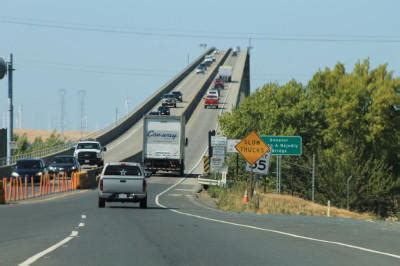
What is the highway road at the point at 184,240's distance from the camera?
13562 millimetres

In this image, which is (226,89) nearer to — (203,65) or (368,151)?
(203,65)

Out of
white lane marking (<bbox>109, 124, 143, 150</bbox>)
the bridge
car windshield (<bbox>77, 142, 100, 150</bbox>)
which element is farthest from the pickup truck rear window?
white lane marking (<bbox>109, 124, 143, 150</bbox>)

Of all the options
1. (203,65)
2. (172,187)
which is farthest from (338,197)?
(203,65)

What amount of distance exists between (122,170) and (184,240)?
1545 centimetres

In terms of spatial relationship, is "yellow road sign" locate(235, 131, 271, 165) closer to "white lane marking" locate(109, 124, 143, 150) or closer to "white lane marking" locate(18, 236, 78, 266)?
"white lane marking" locate(18, 236, 78, 266)

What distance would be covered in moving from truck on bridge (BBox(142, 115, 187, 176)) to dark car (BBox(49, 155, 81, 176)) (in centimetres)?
751

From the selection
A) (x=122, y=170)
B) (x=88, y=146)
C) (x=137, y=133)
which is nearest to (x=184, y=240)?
(x=122, y=170)

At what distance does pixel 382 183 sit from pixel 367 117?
39.7 feet

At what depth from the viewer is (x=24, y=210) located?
94.2 feet

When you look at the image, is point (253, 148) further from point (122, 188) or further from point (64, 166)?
point (64, 166)

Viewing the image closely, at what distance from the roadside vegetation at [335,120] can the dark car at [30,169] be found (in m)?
16.0

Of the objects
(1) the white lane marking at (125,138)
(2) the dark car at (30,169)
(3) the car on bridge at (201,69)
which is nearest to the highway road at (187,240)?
(2) the dark car at (30,169)

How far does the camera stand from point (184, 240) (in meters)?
17.1

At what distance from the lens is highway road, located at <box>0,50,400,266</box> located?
13.6m
